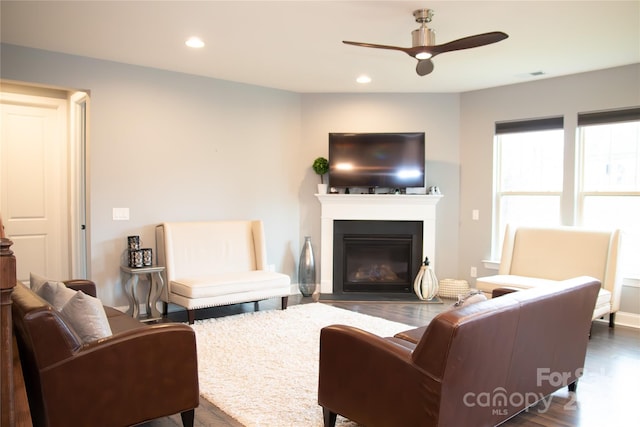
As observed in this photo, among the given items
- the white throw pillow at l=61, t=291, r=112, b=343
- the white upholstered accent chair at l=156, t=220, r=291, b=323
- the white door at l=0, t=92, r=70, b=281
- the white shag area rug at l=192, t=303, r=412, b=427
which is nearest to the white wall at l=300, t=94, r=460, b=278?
the white upholstered accent chair at l=156, t=220, r=291, b=323

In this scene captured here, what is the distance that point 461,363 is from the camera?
6.50ft

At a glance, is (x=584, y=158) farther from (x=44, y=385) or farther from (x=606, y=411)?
(x=44, y=385)

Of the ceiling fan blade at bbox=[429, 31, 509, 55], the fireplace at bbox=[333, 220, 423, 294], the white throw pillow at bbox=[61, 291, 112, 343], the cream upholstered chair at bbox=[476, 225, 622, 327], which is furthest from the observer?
the fireplace at bbox=[333, 220, 423, 294]

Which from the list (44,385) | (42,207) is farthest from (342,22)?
(42,207)

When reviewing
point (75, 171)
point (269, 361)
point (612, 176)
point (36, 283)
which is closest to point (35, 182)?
point (75, 171)

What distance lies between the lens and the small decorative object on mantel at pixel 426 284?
228 inches

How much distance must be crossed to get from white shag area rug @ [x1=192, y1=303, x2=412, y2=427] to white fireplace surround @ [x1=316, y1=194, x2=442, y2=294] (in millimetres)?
1018

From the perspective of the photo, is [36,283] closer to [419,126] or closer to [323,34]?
[323,34]

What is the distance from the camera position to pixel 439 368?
1948mm

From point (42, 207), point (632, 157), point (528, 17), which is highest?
point (528, 17)

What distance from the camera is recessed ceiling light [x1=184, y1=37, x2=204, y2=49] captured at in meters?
4.06

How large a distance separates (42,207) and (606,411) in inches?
223

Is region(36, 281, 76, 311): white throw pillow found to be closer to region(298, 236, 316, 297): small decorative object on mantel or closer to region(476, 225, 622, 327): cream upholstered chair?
region(298, 236, 316, 297): small decorative object on mantel

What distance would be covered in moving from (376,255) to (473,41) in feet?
11.5
